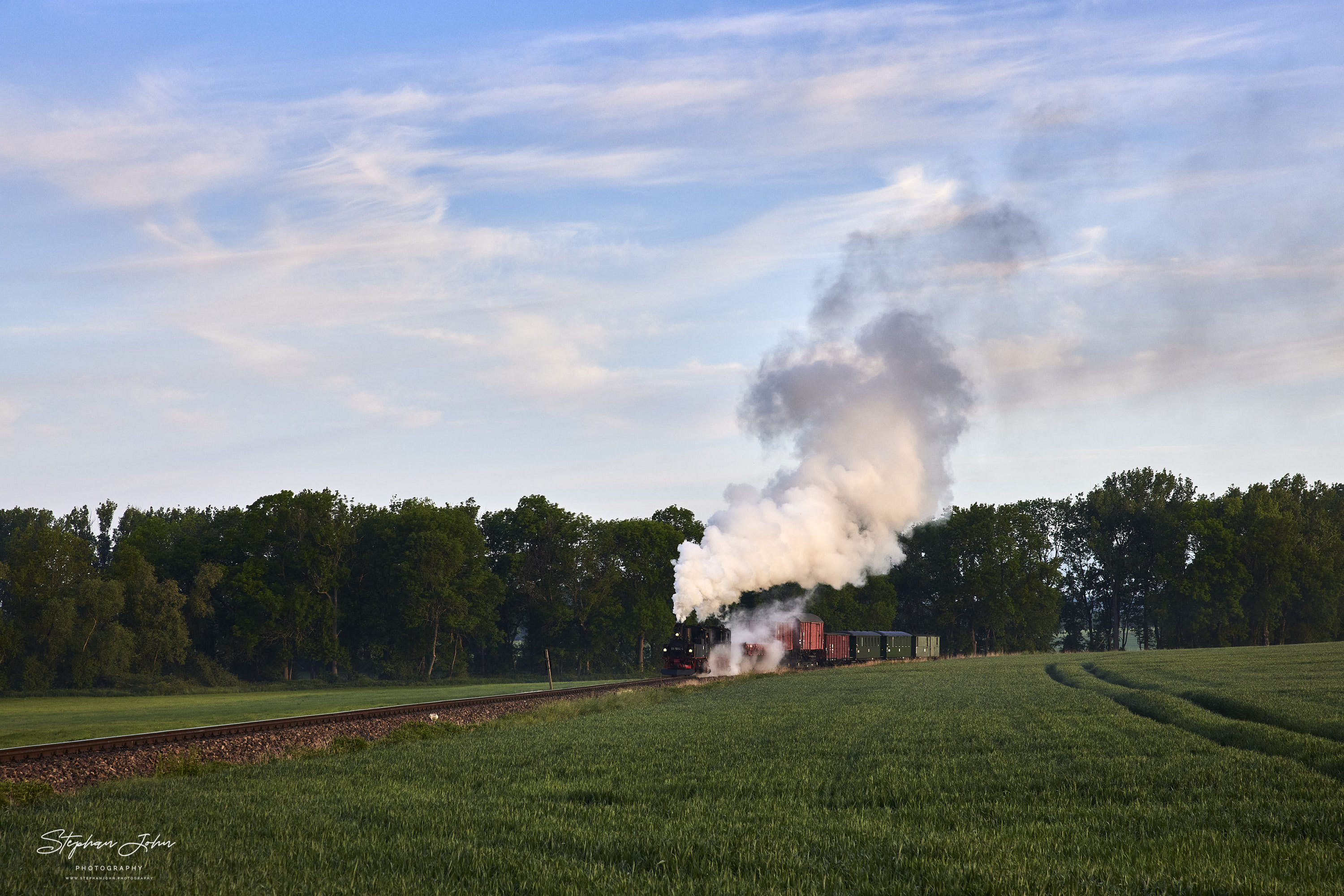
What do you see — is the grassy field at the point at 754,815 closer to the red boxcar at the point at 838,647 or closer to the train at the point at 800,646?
the train at the point at 800,646

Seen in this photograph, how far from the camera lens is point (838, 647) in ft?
306

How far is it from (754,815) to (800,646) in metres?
68.5

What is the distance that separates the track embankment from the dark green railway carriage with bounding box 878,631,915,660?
228 feet

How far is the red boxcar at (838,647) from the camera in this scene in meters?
90.8

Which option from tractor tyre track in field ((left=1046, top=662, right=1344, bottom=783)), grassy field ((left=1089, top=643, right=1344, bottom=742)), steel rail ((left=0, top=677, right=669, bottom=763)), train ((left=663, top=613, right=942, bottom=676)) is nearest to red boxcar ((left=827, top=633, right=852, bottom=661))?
train ((left=663, top=613, right=942, bottom=676))

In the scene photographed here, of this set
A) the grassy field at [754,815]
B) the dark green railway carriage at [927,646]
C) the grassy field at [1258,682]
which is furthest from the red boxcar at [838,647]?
the grassy field at [754,815]

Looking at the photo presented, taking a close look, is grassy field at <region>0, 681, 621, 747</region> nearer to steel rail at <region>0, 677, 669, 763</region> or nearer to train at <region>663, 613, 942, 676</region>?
steel rail at <region>0, 677, 669, 763</region>

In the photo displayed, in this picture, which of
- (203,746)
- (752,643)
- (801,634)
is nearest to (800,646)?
(801,634)

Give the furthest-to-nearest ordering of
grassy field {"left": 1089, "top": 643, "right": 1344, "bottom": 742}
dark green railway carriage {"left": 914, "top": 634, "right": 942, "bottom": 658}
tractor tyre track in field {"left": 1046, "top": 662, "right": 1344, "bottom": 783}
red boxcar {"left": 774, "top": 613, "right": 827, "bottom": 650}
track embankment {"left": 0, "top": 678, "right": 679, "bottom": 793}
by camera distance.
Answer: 1. dark green railway carriage {"left": 914, "top": 634, "right": 942, "bottom": 658}
2. red boxcar {"left": 774, "top": 613, "right": 827, "bottom": 650}
3. grassy field {"left": 1089, "top": 643, "right": 1344, "bottom": 742}
4. track embankment {"left": 0, "top": 678, "right": 679, "bottom": 793}
5. tractor tyre track in field {"left": 1046, "top": 662, "right": 1344, "bottom": 783}

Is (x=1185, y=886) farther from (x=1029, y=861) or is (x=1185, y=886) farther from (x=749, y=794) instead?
(x=749, y=794)

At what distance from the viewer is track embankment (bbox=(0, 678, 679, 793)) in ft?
84.5

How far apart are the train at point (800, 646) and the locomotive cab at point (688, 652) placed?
0.03 meters

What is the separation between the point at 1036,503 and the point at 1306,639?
41356mm

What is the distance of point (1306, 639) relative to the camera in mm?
137625
